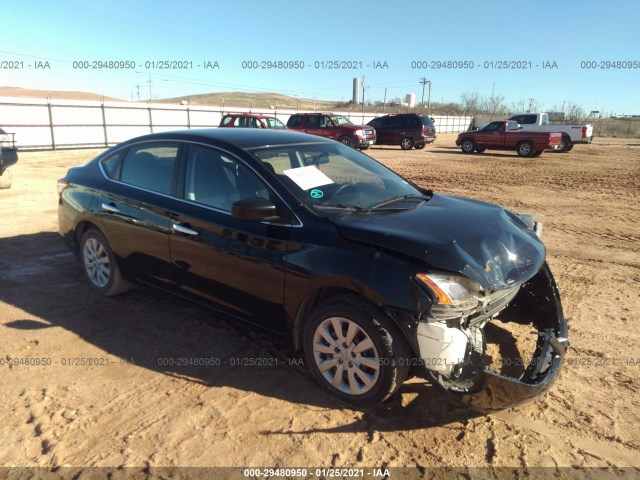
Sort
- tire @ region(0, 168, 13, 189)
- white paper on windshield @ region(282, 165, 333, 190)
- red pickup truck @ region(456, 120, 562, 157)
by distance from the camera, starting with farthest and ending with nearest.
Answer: red pickup truck @ region(456, 120, 562, 157) < tire @ region(0, 168, 13, 189) < white paper on windshield @ region(282, 165, 333, 190)

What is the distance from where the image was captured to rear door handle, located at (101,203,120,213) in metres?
4.11

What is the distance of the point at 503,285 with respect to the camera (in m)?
2.69

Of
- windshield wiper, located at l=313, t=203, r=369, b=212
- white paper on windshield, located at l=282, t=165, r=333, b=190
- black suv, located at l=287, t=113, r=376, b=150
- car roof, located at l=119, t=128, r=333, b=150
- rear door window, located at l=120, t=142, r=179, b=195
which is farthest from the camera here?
black suv, located at l=287, t=113, r=376, b=150

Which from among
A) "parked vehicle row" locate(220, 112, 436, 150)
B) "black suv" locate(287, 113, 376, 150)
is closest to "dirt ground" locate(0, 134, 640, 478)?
"parked vehicle row" locate(220, 112, 436, 150)

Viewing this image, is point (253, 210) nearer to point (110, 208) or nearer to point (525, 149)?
point (110, 208)

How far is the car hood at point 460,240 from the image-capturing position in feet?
8.62

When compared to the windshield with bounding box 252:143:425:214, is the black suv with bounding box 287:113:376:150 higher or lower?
higher

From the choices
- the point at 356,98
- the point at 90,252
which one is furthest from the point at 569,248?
the point at 356,98

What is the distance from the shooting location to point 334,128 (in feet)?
68.0

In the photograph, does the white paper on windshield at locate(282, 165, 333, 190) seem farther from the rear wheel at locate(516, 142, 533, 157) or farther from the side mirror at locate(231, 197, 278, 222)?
the rear wheel at locate(516, 142, 533, 157)

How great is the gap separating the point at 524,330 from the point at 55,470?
11.7 feet

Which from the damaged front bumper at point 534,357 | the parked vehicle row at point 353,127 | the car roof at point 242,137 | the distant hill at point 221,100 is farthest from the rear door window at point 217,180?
the distant hill at point 221,100

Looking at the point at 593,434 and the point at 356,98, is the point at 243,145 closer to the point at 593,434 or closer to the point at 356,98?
Result: the point at 593,434

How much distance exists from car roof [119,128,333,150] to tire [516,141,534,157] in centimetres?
1922
